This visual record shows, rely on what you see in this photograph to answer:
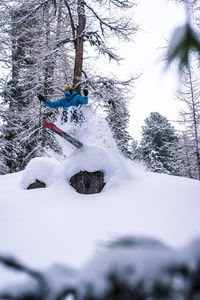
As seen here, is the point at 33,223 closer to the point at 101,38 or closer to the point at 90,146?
the point at 90,146

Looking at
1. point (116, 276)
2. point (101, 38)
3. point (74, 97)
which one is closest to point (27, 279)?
point (116, 276)

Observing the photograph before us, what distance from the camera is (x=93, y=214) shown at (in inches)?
122

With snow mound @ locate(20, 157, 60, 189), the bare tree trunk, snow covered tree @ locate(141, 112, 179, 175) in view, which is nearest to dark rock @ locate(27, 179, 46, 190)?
snow mound @ locate(20, 157, 60, 189)

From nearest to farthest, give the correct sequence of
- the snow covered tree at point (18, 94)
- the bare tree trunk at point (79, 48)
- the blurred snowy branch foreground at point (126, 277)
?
the blurred snowy branch foreground at point (126, 277)
the bare tree trunk at point (79, 48)
the snow covered tree at point (18, 94)

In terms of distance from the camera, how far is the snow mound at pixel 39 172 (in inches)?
212

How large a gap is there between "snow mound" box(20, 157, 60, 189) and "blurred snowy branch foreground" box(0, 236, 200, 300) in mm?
5043

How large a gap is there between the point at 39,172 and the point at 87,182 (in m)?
1.67

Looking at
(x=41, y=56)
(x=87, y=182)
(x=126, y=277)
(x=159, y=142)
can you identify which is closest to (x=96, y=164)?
(x=87, y=182)

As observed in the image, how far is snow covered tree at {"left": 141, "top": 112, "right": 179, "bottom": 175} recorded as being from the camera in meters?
18.5

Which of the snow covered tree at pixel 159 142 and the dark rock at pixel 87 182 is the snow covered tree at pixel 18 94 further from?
the snow covered tree at pixel 159 142

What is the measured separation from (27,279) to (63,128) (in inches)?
196

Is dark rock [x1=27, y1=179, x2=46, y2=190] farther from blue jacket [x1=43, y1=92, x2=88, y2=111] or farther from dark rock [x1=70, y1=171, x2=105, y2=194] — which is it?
blue jacket [x1=43, y1=92, x2=88, y2=111]

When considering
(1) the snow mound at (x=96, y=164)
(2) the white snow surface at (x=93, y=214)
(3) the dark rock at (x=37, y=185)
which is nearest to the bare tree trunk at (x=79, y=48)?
(1) the snow mound at (x=96, y=164)

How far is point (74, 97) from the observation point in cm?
516
